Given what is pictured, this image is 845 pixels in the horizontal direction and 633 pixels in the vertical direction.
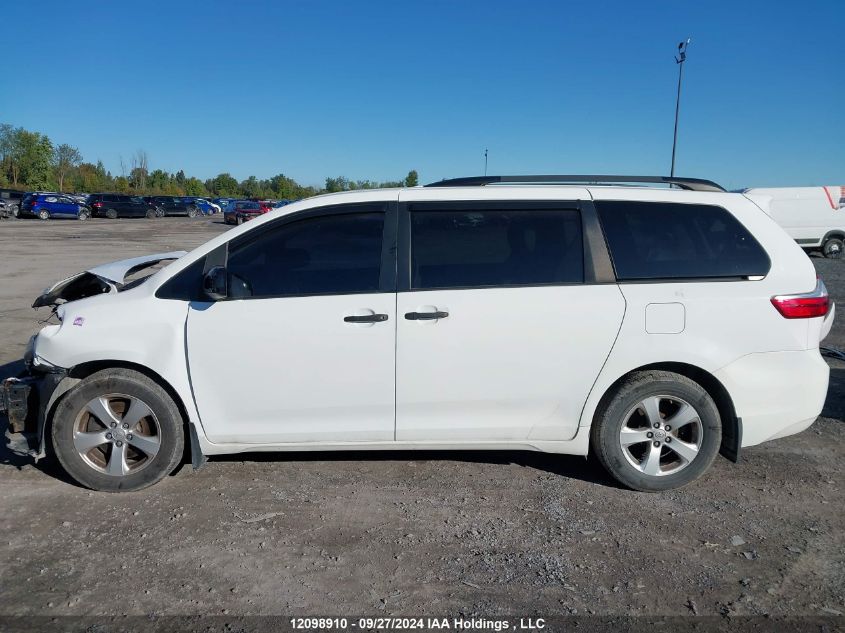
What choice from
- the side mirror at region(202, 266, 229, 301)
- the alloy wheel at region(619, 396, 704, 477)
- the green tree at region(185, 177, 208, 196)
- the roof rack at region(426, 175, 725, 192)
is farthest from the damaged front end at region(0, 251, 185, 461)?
the green tree at region(185, 177, 208, 196)

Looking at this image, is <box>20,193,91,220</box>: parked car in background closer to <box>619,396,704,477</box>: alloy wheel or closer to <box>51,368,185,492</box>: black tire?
<box>51,368,185,492</box>: black tire

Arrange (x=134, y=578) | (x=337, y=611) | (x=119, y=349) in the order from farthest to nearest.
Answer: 1. (x=119, y=349)
2. (x=134, y=578)
3. (x=337, y=611)

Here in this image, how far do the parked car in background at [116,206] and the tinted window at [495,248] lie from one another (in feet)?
174

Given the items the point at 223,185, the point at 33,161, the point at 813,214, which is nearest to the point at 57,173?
the point at 33,161

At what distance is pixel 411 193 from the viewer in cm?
422

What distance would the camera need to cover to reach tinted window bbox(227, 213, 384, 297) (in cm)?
405

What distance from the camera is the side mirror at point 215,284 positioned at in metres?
3.90

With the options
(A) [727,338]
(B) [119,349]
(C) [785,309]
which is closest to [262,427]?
(B) [119,349]

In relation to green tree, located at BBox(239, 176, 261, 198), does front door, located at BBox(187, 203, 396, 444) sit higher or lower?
lower

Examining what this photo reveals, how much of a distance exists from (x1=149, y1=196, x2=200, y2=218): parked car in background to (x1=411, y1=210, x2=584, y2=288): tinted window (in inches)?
2268

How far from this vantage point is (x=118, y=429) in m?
4.08

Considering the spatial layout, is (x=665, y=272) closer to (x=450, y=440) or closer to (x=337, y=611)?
(x=450, y=440)

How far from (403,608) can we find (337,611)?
0.29 m

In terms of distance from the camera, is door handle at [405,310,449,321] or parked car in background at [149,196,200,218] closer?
door handle at [405,310,449,321]
